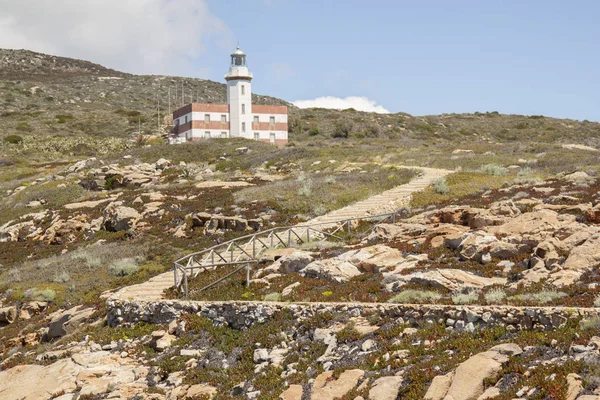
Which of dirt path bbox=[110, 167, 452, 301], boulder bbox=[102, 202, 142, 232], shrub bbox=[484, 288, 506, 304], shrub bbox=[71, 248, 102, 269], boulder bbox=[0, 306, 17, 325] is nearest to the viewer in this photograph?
shrub bbox=[484, 288, 506, 304]

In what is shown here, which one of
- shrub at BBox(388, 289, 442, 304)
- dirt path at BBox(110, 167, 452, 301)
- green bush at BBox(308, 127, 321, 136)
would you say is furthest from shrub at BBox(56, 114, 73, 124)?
shrub at BBox(388, 289, 442, 304)

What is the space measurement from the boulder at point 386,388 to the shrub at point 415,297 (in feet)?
11.8

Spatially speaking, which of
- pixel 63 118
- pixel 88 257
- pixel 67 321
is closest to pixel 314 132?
pixel 63 118

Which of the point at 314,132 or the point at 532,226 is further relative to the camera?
the point at 314,132

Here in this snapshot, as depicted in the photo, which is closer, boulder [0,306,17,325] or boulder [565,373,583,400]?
boulder [565,373,583,400]

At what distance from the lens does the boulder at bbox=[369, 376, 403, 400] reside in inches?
441

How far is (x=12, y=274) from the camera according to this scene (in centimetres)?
2988

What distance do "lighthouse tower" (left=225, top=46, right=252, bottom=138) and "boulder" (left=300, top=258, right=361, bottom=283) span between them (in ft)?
188

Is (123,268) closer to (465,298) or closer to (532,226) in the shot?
(465,298)

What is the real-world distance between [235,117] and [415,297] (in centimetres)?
6258

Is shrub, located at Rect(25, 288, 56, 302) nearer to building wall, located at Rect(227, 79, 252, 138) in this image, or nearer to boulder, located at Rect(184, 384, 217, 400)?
boulder, located at Rect(184, 384, 217, 400)

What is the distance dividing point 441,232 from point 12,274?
71.3ft

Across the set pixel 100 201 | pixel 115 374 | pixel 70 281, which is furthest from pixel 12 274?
pixel 115 374

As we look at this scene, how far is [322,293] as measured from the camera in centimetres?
1747
